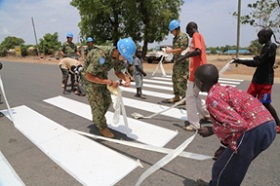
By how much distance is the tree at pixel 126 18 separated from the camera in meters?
21.4

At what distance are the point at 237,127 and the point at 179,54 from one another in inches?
124

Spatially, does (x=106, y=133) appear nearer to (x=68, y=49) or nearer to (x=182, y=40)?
(x=182, y=40)

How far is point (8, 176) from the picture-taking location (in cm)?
260

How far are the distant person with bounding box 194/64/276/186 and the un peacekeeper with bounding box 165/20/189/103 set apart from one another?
240cm

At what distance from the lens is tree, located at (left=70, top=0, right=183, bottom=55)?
70.3 ft

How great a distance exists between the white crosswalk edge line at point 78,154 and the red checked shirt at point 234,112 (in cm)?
141

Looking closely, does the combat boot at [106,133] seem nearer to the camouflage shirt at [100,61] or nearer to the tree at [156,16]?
the camouflage shirt at [100,61]

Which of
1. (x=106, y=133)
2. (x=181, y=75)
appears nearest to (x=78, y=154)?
(x=106, y=133)

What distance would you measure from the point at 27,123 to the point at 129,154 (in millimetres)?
2483

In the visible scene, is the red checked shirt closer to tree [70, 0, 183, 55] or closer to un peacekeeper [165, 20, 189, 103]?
un peacekeeper [165, 20, 189, 103]

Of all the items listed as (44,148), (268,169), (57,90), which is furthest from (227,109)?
(57,90)

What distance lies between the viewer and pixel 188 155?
277 cm

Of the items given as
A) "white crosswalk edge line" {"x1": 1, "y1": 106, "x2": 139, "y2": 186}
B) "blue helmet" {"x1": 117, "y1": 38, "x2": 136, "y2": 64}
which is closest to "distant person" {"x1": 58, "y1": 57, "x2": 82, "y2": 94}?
"white crosswalk edge line" {"x1": 1, "y1": 106, "x2": 139, "y2": 186}

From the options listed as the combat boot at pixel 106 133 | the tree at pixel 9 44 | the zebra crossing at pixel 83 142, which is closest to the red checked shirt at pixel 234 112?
the zebra crossing at pixel 83 142
